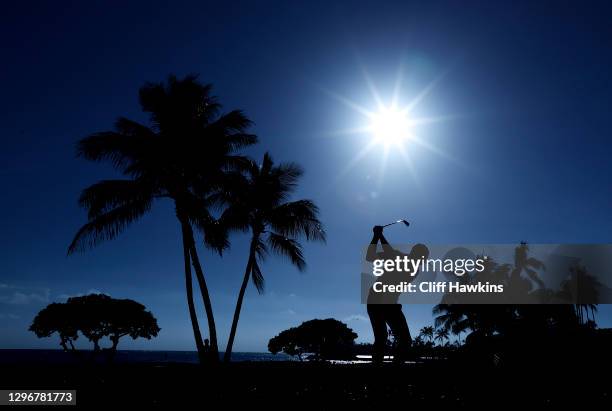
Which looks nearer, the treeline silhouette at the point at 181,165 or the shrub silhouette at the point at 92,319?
the treeline silhouette at the point at 181,165

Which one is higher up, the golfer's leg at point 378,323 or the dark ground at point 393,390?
the golfer's leg at point 378,323

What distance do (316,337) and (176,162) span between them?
43427mm

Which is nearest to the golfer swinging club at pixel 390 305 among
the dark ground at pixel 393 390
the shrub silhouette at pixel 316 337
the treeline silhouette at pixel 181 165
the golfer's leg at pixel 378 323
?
the golfer's leg at pixel 378 323

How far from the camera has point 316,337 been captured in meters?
55.8

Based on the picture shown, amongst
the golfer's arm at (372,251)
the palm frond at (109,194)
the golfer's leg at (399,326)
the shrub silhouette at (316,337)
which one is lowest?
the shrub silhouette at (316,337)

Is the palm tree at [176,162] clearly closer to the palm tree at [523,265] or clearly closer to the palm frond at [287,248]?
the palm frond at [287,248]

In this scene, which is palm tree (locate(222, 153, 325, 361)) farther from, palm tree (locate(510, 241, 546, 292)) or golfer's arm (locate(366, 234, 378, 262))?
palm tree (locate(510, 241, 546, 292))

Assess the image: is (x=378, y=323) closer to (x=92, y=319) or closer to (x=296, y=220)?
(x=296, y=220)

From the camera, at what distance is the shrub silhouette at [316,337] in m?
55.7

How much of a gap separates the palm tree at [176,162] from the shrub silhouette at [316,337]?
1554 inches

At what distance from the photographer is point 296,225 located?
21312 mm

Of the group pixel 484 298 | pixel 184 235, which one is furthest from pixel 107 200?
pixel 484 298

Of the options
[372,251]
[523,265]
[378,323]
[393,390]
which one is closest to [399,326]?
[378,323]

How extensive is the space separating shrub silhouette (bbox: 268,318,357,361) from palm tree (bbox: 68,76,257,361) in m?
39.5
